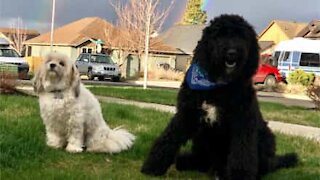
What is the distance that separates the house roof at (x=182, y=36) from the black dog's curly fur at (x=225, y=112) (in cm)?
6424

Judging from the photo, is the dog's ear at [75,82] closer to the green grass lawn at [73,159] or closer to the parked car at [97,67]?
the green grass lawn at [73,159]

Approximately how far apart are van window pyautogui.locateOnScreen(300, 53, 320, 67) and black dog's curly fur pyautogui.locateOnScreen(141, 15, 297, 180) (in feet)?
108

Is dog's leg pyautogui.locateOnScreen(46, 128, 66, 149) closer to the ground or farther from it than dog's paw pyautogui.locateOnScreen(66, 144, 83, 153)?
farther from it

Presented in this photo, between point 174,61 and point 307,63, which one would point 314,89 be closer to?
point 307,63

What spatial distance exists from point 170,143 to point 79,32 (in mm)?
59066

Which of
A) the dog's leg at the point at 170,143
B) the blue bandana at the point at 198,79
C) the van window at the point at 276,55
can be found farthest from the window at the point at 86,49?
the blue bandana at the point at 198,79

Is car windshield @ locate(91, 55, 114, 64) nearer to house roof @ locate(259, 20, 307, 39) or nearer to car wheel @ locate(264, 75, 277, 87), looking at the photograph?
car wheel @ locate(264, 75, 277, 87)

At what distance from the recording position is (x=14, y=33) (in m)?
79.6

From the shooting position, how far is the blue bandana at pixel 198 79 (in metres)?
5.23

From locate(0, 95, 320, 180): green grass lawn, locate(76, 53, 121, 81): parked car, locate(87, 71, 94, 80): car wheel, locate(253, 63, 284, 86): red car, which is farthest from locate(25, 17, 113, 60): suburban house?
locate(0, 95, 320, 180): green grass lawn

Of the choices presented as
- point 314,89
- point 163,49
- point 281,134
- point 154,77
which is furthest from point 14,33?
point 281,134

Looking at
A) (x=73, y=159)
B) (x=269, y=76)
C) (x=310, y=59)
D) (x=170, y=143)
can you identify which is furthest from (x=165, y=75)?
(x=170, y=143)

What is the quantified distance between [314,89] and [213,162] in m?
12.8

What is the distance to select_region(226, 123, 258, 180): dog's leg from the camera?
523 cm
